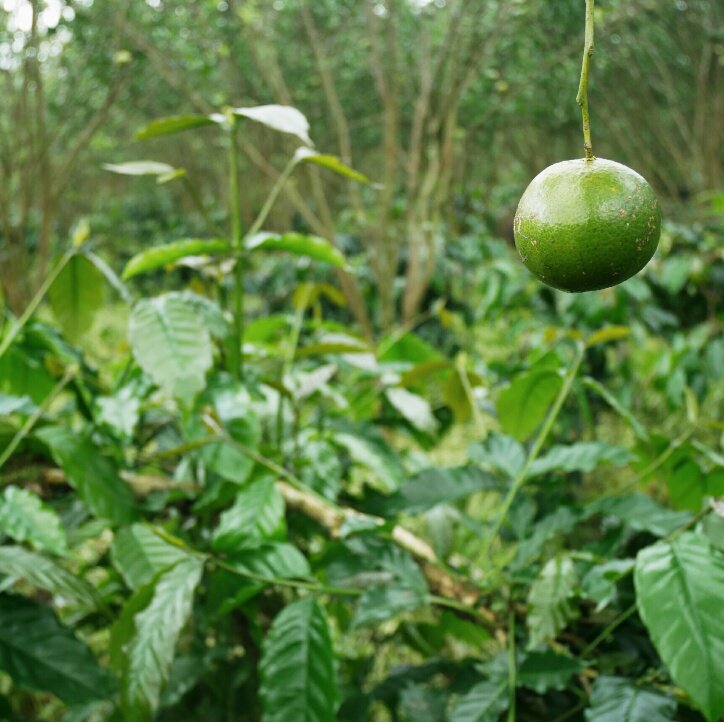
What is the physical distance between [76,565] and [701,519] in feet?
4.18

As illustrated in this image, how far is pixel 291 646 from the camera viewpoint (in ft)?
3.29

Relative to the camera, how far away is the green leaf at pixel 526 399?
Answer: 4.33 feet

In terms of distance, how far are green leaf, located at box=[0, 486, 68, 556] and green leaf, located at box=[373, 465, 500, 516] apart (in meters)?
0.47

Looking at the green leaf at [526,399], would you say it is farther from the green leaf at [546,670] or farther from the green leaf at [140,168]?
the green leaf at [140,168]

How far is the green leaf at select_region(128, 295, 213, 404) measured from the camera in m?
1.06

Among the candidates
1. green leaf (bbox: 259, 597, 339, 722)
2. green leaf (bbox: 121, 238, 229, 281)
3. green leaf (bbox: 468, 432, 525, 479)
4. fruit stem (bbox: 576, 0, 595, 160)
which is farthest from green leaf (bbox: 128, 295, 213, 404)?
fruit stem (bbox: 576, 0, 595, 160)

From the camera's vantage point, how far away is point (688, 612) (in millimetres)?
803

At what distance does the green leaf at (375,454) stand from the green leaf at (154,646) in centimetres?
46

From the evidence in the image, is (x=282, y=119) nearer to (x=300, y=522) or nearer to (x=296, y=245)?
(x=296, y=245)

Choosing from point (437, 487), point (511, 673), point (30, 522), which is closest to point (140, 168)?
point (30, 522)

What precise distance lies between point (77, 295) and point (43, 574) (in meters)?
0.53

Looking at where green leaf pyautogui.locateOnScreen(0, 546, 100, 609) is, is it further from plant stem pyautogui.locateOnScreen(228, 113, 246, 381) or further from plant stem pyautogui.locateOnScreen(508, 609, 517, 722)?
plant stem pyautogui.locateOnScreen(508, 609, 517, 722)

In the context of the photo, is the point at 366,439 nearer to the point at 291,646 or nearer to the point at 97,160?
the point at 291,646

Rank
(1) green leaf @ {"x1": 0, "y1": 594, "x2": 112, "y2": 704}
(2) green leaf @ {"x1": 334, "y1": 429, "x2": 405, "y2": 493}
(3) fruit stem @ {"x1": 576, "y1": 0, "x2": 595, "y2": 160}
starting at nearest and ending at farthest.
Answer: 1. (3) fruit stem @ {"x1": 576, "y1": 0, "x2": 595, "y2": 160}
2. (1) green leaf @ {"x1": 0, "y1": 594, "x2": 112, "y2": 704}
3. (2) green leaf @ {"x1": 334, "y1": 429, "x2": 405, "y2": 493}
